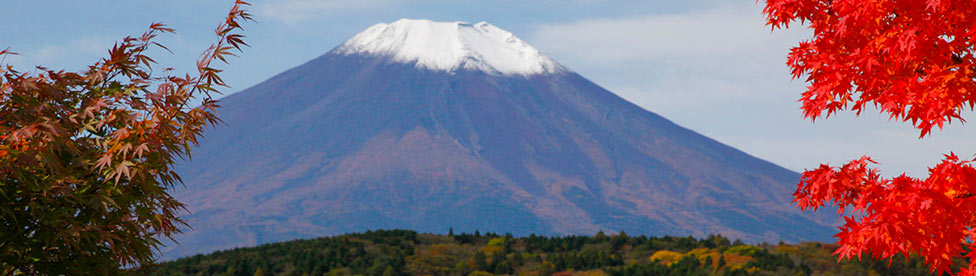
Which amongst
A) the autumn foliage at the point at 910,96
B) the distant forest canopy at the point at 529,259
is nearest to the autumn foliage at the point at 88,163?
the autumn foliage at the point at 910,96

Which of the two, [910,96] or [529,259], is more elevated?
[910,96]

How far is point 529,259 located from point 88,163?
67.8 feet

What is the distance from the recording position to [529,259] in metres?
29.4

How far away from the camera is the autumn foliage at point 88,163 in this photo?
31.4ft

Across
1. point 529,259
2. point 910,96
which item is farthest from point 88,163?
point 529,259

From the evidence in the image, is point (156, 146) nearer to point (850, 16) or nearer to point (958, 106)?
point (850, 16)

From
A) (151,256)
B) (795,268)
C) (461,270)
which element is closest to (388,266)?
A: (461,270)

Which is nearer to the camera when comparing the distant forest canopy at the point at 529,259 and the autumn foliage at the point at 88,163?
the autumn foliage at the point at 88,163

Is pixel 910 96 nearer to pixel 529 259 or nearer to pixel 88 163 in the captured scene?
pixel 88 163

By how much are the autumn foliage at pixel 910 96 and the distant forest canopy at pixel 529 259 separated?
1629 cm

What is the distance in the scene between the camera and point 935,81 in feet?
29.9

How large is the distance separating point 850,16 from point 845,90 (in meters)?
0.95

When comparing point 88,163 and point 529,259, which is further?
point 529,259

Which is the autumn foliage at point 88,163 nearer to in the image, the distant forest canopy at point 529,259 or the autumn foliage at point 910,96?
the autumn foliage at point 910,96
